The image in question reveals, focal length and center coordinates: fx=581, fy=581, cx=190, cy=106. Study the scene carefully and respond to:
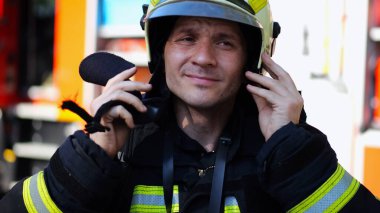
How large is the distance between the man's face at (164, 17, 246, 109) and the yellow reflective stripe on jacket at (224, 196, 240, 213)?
10.4 inches

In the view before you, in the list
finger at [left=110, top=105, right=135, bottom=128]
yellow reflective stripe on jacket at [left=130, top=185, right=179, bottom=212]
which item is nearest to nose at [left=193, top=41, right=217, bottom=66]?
finger at [left=110, top=105, right=135, bottom=128]

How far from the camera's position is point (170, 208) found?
1.54 meters

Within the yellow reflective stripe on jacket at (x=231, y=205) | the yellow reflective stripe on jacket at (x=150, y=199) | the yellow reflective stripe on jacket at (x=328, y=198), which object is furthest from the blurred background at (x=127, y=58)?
the yellow reflective stripe on jacket at (x=328, y=198)

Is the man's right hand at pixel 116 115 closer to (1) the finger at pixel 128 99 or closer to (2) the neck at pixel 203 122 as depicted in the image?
(1) the finger at pixel 128 99

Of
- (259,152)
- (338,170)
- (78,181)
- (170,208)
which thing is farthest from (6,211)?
(338,170)

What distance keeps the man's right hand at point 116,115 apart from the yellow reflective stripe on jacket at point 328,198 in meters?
0.48

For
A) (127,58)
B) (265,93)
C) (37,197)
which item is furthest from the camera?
(127,58)

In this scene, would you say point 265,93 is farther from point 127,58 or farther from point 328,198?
point 127,58

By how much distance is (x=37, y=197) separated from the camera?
1.50 m

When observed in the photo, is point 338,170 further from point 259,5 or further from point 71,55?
point 71,55

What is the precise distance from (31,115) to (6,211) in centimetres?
294

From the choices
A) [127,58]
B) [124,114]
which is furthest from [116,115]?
[127,58]

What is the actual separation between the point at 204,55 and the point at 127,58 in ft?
7.45

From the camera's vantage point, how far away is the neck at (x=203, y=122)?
171 centimetres
